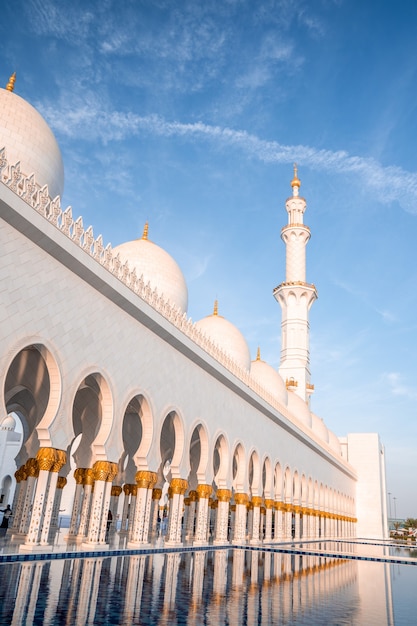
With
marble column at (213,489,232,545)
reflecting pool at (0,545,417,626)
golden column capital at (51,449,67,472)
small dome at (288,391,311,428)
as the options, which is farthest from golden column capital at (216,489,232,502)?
small dome at (288,391,311,428)

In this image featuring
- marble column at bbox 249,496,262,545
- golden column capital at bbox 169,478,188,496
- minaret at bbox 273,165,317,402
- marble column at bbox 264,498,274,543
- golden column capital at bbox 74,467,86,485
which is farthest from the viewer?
minaret at bbox 273,165,317,402

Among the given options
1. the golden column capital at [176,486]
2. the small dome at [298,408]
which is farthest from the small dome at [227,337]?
the small dome at [298,408]

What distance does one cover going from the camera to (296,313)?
28156 millimetres

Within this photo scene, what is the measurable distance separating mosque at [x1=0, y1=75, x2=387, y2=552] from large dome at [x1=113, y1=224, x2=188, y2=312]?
1.5 inches

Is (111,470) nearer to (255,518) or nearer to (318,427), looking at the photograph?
(255,518)

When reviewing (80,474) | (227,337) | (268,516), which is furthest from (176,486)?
(268,516)

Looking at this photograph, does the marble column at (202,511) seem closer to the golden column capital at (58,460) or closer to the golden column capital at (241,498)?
the golden column capital at (241,498)

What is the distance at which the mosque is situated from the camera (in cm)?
778

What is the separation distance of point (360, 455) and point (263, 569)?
33.1 meters

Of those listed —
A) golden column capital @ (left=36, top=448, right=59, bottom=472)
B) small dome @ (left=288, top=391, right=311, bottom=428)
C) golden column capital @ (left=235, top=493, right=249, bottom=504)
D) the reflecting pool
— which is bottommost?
the reflecting pool

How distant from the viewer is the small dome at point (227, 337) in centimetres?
1688

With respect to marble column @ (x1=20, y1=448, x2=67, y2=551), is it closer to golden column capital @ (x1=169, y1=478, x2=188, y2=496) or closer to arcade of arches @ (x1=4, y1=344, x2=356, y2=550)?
arcade of arches @ (x1=4, y1=344, x2=356, y2=550)

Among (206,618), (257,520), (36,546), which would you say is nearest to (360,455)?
(257,520)

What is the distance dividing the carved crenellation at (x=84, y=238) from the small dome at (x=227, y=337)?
3.38m
